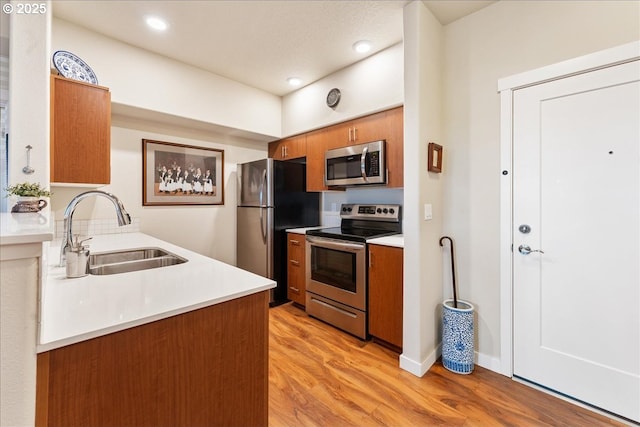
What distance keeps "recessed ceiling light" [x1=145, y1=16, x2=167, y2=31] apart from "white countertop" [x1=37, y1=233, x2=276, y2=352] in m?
1.92

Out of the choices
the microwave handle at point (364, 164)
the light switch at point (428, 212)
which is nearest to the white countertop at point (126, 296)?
the light switch at point (428, 212)

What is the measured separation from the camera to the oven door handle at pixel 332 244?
94.1 inches

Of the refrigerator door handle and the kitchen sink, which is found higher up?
the refrigerator door handle

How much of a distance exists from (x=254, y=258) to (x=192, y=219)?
0.86 meters

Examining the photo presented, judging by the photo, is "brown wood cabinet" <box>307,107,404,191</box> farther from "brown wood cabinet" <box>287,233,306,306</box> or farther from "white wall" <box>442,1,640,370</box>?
"brown wood cabinet" <box>287,233,306,306</box>

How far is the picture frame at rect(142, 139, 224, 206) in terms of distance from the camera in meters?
2.97

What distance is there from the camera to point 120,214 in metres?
1.28

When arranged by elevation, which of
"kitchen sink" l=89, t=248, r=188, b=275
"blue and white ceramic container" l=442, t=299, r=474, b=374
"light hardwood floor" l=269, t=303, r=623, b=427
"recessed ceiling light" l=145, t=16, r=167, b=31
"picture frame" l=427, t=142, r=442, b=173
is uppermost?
"recessed ceiling light" l=145, t=16, r=167, b=31

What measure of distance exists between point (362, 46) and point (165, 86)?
1919mm

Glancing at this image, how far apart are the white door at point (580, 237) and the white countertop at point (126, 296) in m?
1.79

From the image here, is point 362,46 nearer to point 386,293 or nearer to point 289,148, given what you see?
point 289,148

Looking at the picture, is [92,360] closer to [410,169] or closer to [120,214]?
[120,214]

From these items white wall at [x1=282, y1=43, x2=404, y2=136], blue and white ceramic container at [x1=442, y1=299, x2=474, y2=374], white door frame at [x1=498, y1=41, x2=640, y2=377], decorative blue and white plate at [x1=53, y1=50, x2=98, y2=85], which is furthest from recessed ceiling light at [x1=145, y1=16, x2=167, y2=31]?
blue and white ceramic container at [x1=442, y1=299, x2=474, y2=374]

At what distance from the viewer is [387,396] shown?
1.72 meters
